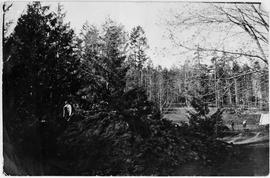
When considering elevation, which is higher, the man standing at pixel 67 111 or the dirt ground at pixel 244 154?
the man standing at pixel 67 111

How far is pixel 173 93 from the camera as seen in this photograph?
2662 millimetres

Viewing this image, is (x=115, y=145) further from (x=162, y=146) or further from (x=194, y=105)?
(x=194, y=105)

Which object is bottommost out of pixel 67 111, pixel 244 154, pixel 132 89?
pixel 244 154

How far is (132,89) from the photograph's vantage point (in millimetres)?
2664

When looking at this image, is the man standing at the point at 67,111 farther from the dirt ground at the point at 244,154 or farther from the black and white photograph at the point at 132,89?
the dirt ground at the point at 244,154

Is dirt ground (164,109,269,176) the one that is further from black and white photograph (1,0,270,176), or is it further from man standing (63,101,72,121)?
man standing (63,101,72,121)

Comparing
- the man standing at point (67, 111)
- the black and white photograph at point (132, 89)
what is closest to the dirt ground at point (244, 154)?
the black and white photograph at point (132, 89)

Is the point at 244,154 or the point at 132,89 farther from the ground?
the point at 132,89

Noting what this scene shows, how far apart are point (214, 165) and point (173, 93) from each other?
62 cm

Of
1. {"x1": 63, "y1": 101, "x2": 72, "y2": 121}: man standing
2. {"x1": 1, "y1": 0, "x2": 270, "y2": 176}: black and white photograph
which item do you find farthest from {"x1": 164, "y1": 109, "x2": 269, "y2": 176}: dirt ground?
{"x1": 63, "y1": 101, "x2": 72, "y2": 121}: man standing

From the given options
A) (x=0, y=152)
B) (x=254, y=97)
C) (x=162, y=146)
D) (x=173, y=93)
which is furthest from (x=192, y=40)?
(x=0, y=152)

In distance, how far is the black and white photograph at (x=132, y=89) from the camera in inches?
102

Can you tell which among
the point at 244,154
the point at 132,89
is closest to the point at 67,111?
the point at 132,89

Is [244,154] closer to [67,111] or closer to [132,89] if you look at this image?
[132,89]
